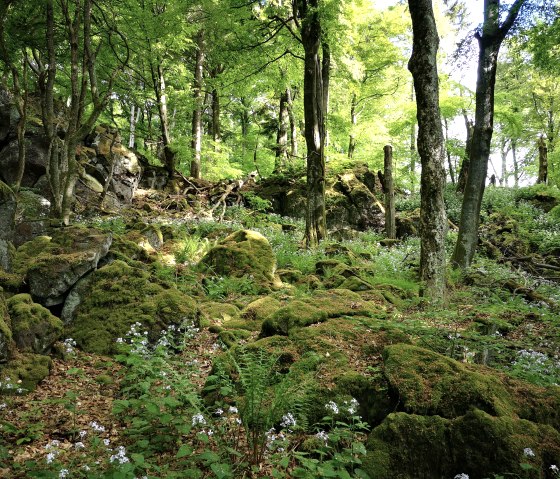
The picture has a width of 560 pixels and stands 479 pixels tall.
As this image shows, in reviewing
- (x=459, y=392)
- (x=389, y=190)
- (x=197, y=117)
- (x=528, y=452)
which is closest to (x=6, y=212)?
(x=459, y=392)

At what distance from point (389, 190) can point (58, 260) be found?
12796 mm

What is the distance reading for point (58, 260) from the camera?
5.14m

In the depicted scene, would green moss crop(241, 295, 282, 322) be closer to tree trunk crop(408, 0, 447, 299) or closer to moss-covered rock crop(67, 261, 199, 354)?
moss-covered rock crop(67, 261, 199, 354)

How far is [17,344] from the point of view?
3.97 meters

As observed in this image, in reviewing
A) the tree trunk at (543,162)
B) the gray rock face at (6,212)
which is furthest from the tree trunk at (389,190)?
the tree trunk at (543,162)

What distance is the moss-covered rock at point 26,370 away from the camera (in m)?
3.51

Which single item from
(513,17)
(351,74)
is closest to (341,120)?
(351,74)

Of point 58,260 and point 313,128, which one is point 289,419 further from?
point 313,128

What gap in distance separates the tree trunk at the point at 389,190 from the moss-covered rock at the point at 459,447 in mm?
13056

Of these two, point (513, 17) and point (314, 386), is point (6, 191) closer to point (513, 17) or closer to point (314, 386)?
point (314, 386)

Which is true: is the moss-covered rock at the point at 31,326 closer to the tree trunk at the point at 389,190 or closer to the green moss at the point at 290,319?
the green moss at the point at 290,319

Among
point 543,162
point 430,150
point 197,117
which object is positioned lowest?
point 430,150

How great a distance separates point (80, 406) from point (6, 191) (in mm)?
3307

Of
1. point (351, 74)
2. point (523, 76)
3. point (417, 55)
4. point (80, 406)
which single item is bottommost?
point (80, 406)
